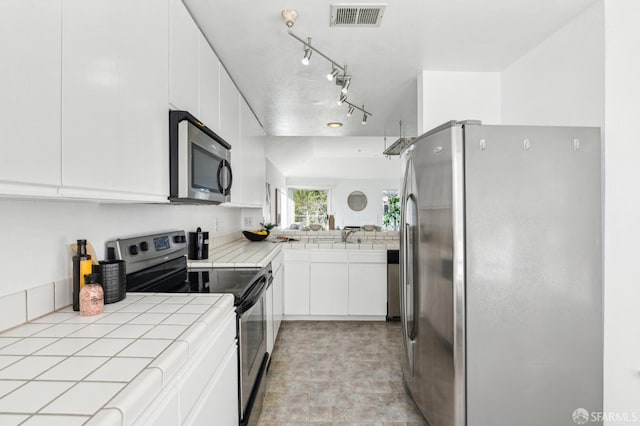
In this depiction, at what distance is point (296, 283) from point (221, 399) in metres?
2.37

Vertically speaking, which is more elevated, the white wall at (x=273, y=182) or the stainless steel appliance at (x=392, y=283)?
the white wall at (x=273, y=182)

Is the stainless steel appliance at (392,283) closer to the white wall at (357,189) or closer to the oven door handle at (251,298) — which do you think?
the oven door handle at (251,298)

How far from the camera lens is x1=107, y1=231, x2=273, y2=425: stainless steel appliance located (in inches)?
57.2

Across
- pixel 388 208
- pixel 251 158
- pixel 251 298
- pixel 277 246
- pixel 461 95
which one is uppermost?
pixel 461 95

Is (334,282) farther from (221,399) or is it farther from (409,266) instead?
(221,399)

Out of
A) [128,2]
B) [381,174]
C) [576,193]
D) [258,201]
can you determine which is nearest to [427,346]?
[576,193]

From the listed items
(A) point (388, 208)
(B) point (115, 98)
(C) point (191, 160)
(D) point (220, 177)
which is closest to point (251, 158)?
(D) point (220, 177)

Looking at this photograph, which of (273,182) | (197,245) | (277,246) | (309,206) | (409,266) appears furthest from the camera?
(309,206)

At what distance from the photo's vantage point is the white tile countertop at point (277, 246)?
2066 millimetres

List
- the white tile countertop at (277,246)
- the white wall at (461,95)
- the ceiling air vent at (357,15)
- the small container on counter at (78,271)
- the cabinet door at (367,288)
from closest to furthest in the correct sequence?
the small container on counter at (78,271) → the ceiling air vent at (357,15) → the white tile countertop at (277,246) → the white wall at (461,95) → the cabinet door at (367,288)

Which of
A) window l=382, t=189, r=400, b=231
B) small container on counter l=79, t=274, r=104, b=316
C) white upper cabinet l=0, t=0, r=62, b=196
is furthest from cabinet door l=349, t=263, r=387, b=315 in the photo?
window l=382, t=189, r=400, b=231

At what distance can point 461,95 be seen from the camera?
2.46 metres

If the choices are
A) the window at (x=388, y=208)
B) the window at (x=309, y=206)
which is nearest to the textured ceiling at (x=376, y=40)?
the window at (x=388, y=208)
